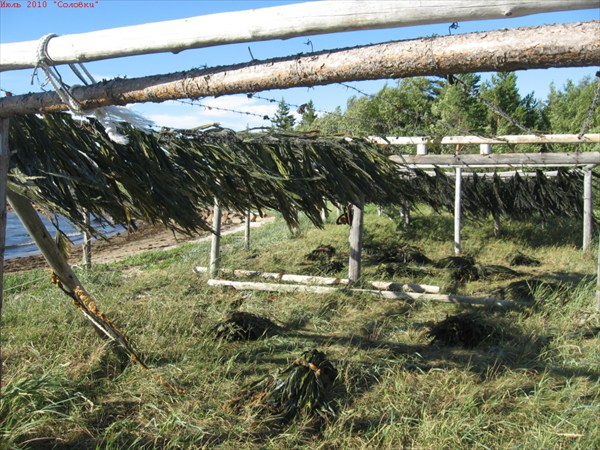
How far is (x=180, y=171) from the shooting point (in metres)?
4.14

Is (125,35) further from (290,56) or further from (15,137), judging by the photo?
(15,137)

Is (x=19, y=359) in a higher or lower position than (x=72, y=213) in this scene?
A: lower

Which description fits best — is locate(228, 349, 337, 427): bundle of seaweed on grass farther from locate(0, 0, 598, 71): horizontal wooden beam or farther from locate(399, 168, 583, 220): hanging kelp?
locate(399, 168, 583, 220): hanging kelp

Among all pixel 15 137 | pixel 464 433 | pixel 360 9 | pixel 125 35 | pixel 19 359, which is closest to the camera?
pixel 360 9

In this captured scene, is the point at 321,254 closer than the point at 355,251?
No

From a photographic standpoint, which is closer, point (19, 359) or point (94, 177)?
point (94, 177)

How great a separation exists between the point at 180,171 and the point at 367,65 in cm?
242

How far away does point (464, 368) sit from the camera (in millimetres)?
4867

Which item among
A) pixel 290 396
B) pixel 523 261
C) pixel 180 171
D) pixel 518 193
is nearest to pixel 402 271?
pixel 523 261

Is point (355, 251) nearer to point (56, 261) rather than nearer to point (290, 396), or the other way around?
point (290, 396)

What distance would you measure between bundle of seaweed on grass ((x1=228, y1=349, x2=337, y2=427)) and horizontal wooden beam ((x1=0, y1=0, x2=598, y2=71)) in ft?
8.82

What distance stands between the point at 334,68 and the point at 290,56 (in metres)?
0.24

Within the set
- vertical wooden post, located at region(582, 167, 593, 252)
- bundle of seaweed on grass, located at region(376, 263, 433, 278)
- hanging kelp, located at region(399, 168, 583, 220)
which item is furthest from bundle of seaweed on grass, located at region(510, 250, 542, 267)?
bundle of seaweed on grass, located at region(376, 263, 433, 278)

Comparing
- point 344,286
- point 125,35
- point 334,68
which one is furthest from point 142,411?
point 344,286
